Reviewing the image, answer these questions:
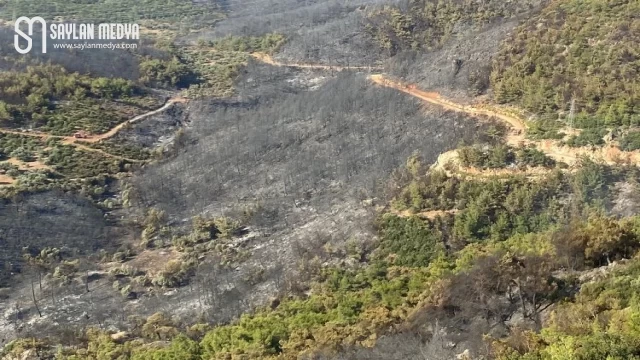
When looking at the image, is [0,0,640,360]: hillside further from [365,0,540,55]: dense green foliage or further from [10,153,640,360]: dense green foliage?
[365,0,540,55]: dense green foliage

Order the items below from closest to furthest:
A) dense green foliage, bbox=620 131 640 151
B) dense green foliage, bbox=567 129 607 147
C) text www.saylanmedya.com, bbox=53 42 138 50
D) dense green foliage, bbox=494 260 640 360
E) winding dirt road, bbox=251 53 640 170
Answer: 1. dense green foliage, bbox=494 260 640 360
2. dense green foliage, bbox=620 131 640 151
3. winding dirt road, bbox=251 53 640 170
4. dense green foliage, bbox=567 129 607 147
5. text www.saylanmedya.com, bbox=53 42 138 50

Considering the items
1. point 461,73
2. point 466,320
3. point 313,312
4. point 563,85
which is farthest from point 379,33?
point 466,320

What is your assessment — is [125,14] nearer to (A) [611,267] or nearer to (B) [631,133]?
(B) [631,133]

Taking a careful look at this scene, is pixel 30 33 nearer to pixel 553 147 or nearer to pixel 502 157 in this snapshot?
pixel 502 157

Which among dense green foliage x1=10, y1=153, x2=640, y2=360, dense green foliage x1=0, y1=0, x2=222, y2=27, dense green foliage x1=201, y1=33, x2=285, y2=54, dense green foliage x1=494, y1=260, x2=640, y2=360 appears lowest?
dense green foliage x1=10, y1=153, x2=640, y2=360

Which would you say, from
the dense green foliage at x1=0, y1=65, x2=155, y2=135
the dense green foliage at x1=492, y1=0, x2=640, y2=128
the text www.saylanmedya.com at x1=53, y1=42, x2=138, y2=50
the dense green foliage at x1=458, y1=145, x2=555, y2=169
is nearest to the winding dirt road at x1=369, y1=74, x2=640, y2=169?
the dense green foliage at x1=458, y1=145, x2=555, y2=169

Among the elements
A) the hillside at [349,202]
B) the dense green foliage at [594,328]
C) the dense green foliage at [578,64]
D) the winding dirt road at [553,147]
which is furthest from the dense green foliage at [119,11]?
the dense green foliage at [594,328]
